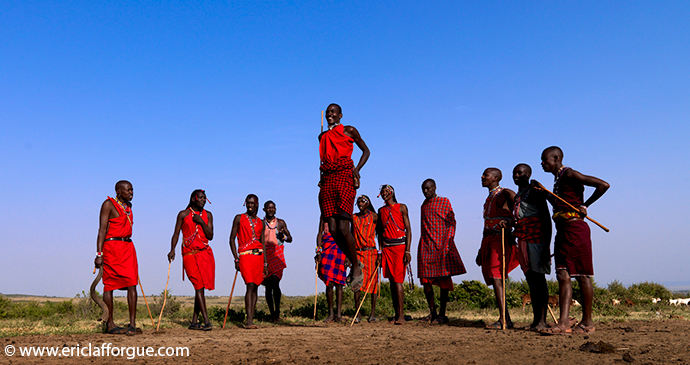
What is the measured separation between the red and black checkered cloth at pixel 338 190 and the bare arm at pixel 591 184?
2857 mm

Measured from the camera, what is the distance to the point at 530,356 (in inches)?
193

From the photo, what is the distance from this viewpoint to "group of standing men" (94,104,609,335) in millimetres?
6547

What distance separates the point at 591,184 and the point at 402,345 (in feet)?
10.3

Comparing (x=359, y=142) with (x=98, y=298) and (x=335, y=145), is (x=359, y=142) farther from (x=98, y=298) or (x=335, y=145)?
(x=98, y=298)

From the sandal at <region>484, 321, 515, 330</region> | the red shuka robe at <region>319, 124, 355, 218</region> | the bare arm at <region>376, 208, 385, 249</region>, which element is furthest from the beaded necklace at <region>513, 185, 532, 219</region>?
the bare arm at <region>376, 208, 385, 249</region>

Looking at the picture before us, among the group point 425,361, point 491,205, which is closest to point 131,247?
point 425,361

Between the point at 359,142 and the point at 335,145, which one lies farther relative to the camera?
the point at 359,142

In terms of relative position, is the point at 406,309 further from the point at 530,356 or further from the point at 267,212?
the point at 530,356

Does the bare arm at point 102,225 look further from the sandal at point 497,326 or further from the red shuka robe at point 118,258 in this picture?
the sandal at point 497,326

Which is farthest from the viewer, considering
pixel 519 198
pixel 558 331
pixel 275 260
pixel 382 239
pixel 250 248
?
pixel 275 260

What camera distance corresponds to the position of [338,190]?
6578 mm

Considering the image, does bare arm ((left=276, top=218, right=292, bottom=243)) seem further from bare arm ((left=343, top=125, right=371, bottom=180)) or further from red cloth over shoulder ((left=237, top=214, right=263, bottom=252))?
bare arm ((left=343, top=125, right=371, bottom=180))

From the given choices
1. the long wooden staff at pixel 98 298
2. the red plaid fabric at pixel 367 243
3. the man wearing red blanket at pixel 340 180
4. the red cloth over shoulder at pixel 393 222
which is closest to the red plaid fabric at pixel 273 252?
the red plaid fabric at pixel 367 243

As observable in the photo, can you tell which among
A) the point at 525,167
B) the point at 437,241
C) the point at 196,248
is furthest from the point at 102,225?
the point at 525,167
